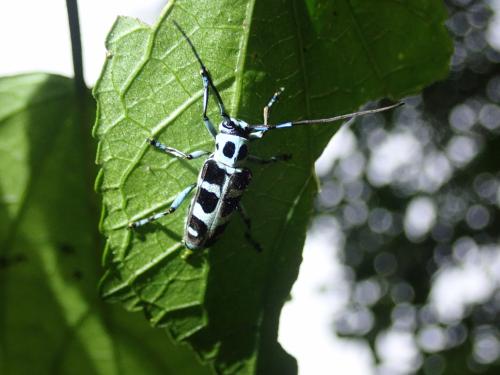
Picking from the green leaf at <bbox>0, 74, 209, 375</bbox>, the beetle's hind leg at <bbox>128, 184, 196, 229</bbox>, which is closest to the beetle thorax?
the beetle's hind leg at <bbox>128, 184, 196, 229</bbox>

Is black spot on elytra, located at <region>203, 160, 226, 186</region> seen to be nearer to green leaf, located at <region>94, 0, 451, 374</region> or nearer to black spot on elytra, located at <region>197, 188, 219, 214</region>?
black spot on elytra, located at <region>197, 188, 219, 214</region>

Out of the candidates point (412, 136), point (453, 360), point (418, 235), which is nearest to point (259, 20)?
point (412, 136)

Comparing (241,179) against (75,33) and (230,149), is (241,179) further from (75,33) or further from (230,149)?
(75,33)

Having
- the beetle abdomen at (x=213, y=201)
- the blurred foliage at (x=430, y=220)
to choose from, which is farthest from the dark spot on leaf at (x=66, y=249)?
the blurred foliage at (x=430, y=220)

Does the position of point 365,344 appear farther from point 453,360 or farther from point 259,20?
point 259,20

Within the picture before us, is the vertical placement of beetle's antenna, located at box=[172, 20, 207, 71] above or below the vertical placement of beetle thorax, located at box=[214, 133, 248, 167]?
above

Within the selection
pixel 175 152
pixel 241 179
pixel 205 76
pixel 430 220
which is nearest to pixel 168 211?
pixel 175 152

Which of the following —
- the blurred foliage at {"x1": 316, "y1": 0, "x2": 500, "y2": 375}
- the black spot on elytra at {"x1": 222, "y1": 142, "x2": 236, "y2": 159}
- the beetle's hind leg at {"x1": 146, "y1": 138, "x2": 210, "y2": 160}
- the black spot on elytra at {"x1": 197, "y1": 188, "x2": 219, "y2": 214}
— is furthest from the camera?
the blurred foliage at {"x1": 316, "y1": 0, "x2": 500, "y2": 375}

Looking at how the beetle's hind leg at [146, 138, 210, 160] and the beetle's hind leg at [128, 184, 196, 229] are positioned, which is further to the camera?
the beetle's hind leg at [128, 184, 196, 229]
